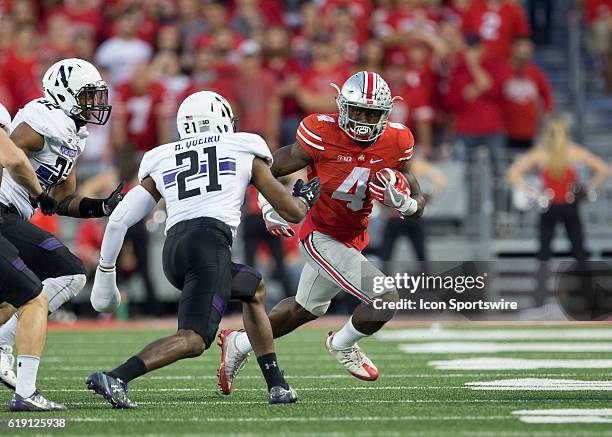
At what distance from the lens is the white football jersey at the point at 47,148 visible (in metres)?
6.29

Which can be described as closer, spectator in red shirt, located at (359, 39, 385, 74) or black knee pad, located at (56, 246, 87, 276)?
black knee pad, located at (56, 246, 87, 276)

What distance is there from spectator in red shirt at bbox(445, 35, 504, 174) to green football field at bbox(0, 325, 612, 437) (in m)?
2.82

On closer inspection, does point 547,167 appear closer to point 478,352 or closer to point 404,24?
point 404,24

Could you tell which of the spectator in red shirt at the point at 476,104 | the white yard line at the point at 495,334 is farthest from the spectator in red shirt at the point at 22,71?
the white yard line at the point at 495,334

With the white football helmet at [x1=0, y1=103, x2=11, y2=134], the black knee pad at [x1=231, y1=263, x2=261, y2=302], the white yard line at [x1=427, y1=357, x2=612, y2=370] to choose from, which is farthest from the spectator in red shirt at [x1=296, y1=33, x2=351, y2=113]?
the white football helmet at [x1=0, y1=103, x2=11, y2=134]

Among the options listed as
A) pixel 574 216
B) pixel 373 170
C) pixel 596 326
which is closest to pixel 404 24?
pixel 574 216

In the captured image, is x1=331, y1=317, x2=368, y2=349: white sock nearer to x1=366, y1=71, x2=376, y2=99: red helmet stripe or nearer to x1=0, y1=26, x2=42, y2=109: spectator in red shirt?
x1=366, y1=71, x2=376, y2=99: red helmet stripe

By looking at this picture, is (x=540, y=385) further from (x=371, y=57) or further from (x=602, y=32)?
(x=602, y=32)

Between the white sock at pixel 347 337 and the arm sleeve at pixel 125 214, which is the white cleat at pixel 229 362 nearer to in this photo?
the white sock at pixel 347 337

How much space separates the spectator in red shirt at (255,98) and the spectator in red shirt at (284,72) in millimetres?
149

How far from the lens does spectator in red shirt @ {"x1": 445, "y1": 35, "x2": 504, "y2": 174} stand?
12.3 m

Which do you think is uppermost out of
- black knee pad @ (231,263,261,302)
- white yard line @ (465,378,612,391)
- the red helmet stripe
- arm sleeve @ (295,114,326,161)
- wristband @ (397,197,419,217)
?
the red helmet stripe

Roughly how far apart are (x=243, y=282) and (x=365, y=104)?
1.28 metres

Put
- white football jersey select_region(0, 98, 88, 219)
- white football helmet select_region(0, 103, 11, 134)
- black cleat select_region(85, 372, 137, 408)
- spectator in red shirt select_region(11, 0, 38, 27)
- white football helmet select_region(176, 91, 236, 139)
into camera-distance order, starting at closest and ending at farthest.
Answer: black cleat select_region(85, 372, 137, 408)
white football helmet select_region(0, 103, 11, 134)
white football helmet select_region(176, 91, 236, 139)
white football jersey select_region(0, 98, 88, 219)
spectator in red shirt select_region(11, 0, 38, 27)
